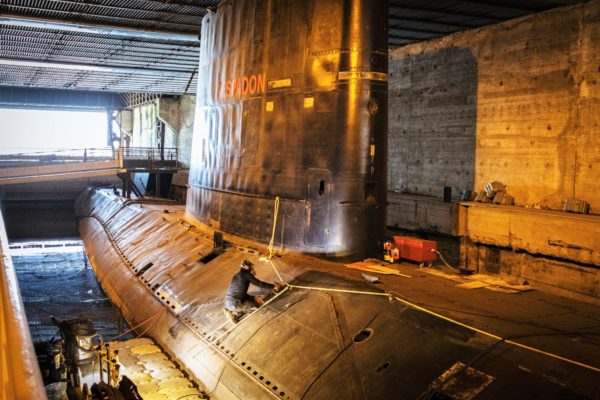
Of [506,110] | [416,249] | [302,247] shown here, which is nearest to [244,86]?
[302,247]

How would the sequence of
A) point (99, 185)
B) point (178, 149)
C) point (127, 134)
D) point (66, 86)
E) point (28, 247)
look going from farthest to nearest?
point (127, 134), point (178, 149), point (66, 86), point (99, 185), point (28, 247)

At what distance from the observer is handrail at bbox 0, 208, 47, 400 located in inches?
74.1

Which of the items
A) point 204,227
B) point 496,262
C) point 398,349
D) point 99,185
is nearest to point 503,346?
point 398,349

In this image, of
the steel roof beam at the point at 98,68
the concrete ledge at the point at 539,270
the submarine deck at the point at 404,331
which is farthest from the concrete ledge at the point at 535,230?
the steel roof beam at the point at 98,68

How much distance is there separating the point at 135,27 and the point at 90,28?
118 cm

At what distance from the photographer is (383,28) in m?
7.86

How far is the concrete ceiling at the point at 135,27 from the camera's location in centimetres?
1246

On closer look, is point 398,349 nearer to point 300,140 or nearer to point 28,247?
point 300,140

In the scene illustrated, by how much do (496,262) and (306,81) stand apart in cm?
724

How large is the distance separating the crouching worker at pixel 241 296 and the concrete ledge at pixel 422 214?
749 cm

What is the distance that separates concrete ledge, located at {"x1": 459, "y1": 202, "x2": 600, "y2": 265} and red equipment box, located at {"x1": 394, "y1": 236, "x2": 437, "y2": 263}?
382 centimetres

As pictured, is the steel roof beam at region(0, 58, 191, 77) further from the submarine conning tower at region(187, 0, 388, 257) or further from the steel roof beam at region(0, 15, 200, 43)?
the submarine conning tower at region(187, 0, 388, 257)

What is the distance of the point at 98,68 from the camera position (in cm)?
2180

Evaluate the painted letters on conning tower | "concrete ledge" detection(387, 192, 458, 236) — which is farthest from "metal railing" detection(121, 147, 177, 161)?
the painted letters on conning tower
